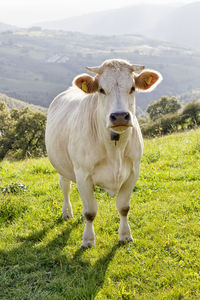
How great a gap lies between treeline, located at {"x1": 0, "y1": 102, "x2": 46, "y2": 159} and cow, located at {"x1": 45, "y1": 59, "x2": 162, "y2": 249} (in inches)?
1567

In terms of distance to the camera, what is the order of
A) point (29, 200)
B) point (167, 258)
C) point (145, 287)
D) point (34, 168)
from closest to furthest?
point (145, 287) → point (167, 258) → point (29, 200) → point (34, 168)

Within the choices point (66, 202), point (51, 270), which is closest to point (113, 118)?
point (51, 270)

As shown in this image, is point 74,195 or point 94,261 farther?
point 74,195

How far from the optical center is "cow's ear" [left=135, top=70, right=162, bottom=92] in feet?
16.9

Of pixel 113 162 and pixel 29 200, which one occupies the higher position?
pixel 113 162

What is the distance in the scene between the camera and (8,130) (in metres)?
48.4

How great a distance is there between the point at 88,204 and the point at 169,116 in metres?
44.6

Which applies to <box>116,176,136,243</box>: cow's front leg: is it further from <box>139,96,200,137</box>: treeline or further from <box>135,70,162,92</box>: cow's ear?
<box>139,96,200,137</box>: treeline

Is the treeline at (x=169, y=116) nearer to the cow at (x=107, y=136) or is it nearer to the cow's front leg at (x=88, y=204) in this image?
the cow at (x=107, y=136)

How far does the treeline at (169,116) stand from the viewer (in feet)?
136

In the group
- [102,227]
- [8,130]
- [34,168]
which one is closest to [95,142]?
[102,227]

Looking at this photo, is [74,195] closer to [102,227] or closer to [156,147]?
[102,227]

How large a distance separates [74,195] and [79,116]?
2.88 meters

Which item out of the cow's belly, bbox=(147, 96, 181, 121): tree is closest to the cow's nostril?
the cow's belly
